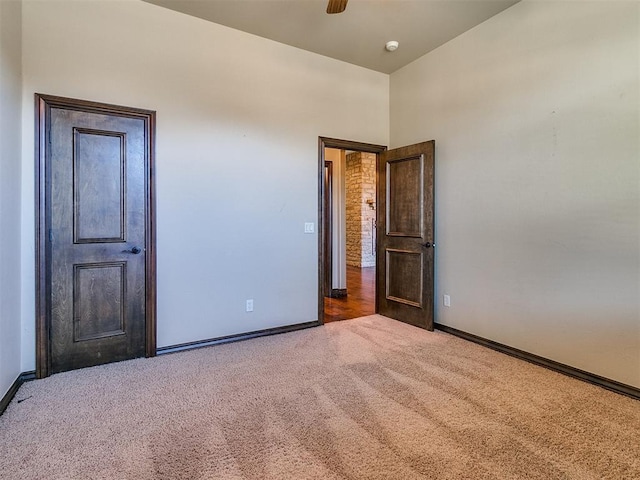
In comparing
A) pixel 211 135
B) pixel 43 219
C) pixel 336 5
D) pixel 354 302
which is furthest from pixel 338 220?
pixel 43 219

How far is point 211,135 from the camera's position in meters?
3.17

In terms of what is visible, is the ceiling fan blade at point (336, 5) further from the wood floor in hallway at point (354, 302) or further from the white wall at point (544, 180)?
the wood floor in hallway at point (354, 302)

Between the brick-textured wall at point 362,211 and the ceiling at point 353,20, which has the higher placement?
the ceiling at point 353,20

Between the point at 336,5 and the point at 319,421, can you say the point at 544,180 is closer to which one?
the point at 336,5

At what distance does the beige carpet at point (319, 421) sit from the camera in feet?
5.21

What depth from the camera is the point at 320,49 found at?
366 cm

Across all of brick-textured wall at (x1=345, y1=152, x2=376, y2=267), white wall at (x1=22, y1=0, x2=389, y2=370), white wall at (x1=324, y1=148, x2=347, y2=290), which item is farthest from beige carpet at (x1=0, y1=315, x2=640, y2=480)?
brick-textured wall at (x1=345, y1=152, x2=376, y2=267)


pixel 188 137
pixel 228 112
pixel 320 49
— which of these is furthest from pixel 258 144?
pixel 320 49

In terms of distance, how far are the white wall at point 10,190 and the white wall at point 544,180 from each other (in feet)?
12.0

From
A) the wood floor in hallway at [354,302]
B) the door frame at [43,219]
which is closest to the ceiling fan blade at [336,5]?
the door frame at [43,219]

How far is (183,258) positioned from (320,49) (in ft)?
8.71

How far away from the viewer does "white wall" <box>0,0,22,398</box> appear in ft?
6.90

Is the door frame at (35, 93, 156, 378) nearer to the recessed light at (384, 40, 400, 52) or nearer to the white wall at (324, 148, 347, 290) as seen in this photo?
the recessed light at (384, 40, 400, 52)

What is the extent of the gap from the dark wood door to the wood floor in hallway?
0.39m
